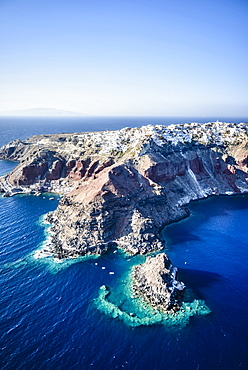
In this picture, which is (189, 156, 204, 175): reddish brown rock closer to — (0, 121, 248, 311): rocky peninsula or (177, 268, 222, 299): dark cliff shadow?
(0, 121, 248, 311): rocky peninsula

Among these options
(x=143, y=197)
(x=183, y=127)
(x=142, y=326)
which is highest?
(x=183, y=127)

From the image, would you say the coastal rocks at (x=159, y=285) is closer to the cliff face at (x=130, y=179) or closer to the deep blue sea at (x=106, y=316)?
the deep blue sea at (x=106, y=316)

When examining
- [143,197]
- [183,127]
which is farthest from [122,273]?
[183,127]

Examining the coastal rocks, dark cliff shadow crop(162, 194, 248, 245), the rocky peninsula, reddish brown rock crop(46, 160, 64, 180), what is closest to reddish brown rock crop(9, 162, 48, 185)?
the rocky peninsula

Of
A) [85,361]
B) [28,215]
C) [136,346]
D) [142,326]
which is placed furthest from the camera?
[28,215]

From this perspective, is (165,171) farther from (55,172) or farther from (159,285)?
(159,285)

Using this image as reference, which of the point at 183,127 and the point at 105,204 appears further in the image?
the point at 183,127

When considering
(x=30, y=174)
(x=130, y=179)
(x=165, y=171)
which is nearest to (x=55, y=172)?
(x=30, y=174)

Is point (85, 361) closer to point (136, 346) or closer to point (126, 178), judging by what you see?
point (136, 346)
